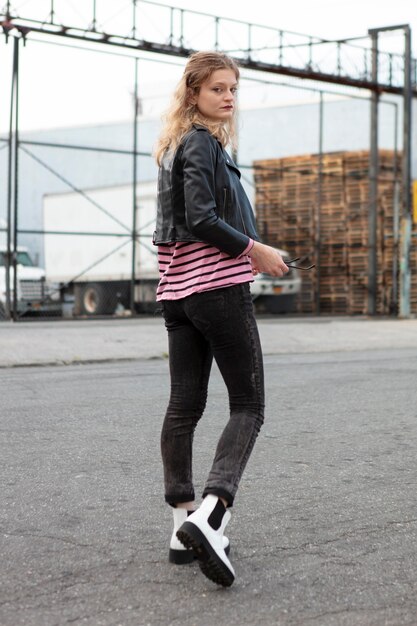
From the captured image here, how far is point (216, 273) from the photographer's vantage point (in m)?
3.29

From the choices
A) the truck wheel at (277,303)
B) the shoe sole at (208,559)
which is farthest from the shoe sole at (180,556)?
the truck wheel at (277,303)

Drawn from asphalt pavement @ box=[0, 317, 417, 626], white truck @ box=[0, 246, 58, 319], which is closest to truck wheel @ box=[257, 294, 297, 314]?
white truck @ box=[0, 246, 58, 319]

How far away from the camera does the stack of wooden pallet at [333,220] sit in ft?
73.3

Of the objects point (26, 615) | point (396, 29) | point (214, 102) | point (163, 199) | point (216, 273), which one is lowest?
point (26, 615)

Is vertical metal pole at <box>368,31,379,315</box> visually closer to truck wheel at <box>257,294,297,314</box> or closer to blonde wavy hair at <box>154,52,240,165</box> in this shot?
truck wheel at <box>257,294,297,314</box>

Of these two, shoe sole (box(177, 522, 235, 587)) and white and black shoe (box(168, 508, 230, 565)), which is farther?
white and black shoe (box(168, 508, 230, 565))

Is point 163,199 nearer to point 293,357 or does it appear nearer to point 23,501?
point 23,501

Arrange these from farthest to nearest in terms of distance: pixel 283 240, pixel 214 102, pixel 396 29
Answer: pixel 283 240, pixel 396 29, pixel 214 102

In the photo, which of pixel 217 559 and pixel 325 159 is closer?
Result: pixel 217 559

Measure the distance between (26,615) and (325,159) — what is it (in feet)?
67.3

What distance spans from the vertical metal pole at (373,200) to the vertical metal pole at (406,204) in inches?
25.6

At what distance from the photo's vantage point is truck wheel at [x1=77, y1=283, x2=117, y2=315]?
21781mm

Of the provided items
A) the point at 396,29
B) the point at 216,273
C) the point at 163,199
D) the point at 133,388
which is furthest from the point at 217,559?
the point at 396,29

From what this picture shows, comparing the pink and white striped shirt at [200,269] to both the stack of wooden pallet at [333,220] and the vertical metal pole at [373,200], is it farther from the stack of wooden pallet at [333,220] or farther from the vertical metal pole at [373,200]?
the stack of wooden pallet at [333,220]
